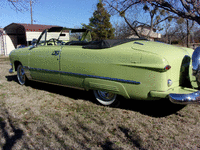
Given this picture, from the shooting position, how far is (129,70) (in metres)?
3.12

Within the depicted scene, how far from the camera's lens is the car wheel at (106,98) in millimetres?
3645

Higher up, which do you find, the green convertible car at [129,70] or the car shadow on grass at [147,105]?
the green convertible car at [129,70]

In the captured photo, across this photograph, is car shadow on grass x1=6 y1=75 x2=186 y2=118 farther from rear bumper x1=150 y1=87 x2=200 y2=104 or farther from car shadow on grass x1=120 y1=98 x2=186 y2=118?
rear bumper x1=150 y1=87 x2=200 y2=104

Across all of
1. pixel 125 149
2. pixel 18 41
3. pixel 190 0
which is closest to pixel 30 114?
pixel 125 149

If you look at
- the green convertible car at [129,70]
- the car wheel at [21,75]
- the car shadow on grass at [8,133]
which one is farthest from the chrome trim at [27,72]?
the car shadow on grass at [8,133]

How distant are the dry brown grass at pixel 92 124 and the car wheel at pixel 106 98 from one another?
14cm

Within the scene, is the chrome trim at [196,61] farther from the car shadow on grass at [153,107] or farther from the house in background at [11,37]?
the house in background at [11,37]

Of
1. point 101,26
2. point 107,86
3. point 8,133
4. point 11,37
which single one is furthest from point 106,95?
point 11,37

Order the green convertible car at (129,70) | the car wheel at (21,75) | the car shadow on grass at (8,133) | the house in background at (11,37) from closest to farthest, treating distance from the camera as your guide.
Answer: the car shadow on grass at (8,133), the green convertible car at (129,70), the car wheel at (21,75), the house in background at (11,37)

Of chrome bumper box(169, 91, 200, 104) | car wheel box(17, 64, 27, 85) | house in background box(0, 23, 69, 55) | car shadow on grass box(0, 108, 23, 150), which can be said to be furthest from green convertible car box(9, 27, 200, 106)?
house in background box(0, 23, 69, 55)

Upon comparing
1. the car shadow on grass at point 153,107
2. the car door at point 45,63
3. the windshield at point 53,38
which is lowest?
the car shadow on grass at point 153,107

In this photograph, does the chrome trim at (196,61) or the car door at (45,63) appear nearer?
the chrome trim at (196,61)

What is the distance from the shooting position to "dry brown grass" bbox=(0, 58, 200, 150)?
2467 mm

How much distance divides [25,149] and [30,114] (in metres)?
1.17
